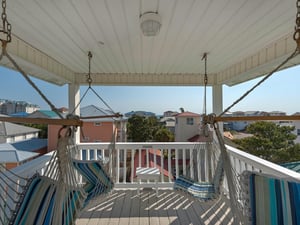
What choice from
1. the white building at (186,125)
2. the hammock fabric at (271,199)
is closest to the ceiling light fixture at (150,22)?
the hammock fabric at (271,199)

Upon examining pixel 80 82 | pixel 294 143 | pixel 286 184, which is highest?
pixel 80 82

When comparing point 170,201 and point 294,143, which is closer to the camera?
point 170,201

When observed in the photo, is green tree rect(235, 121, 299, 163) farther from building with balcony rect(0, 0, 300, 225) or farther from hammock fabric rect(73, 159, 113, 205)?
hammock fabric rect(73, 159, 113, 205)

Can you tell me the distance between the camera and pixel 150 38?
2.62 m

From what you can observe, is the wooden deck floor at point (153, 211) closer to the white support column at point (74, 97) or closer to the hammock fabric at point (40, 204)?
the hammock fabric at point (40, 204)

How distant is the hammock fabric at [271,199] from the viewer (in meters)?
1.28

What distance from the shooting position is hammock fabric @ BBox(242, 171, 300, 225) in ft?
4.20

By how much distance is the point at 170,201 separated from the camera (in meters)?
3.59

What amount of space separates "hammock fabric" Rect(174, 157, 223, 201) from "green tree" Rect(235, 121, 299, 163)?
5.29 m

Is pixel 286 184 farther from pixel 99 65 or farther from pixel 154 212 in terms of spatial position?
pixel 99 65

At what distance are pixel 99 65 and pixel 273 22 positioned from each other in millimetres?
2913

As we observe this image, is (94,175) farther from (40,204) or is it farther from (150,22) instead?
(150,22)

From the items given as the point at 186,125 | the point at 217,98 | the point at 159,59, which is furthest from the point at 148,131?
the point at 159,59

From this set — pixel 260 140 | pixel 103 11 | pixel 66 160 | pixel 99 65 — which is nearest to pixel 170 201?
pixel 66 160
